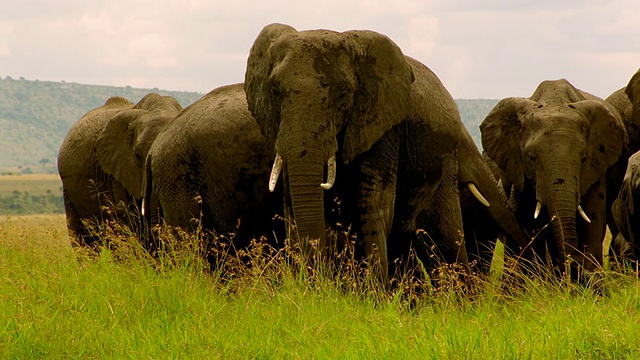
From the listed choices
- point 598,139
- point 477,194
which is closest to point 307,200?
point 477,194

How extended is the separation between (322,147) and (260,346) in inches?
70.2

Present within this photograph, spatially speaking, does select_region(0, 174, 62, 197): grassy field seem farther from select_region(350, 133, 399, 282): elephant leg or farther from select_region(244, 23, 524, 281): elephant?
select_region(350, 133, 399, 282): elephant leg

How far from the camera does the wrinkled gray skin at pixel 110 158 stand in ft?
39.4

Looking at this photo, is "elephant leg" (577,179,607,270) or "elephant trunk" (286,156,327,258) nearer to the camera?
"elephant trunk" (286,156,327,258)

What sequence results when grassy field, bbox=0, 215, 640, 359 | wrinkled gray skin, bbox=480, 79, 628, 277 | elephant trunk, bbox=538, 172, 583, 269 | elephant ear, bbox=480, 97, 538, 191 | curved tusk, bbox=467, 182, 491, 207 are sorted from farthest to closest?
elephant ear, bbox=480, 97, 538, 191
wrinkled gray skin, bbox=480, 79, 628, 277
elephant trunk, bbox=538, 172, 583, 269
curved tusk, bbox=467, 182, 491, 207
grassy field, bbox=0, 215, 640, 359

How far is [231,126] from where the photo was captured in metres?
8.76

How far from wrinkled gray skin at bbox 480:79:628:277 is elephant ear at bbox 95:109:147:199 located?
13.5 ft

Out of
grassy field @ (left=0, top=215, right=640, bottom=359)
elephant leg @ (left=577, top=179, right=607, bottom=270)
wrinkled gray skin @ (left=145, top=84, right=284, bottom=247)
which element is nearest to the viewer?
grassy field @ (left=0, top=215, right=640, bottom=359)

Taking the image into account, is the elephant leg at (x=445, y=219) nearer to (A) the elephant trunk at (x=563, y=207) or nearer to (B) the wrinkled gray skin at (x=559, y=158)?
(B) the wrinkled gray skin at (x=559, y=158)

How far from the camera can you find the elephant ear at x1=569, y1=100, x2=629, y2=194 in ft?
35.5

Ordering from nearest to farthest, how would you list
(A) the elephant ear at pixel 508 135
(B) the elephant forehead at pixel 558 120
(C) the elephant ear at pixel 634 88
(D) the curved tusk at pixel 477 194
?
1. (D) the curved tusk at pixel 477 194
2. (B) the elephant forehead at pixel 558 120
3. (A) the elephant ear at pixel 508 135
4. (C) the elephant ear at pixel 634 88

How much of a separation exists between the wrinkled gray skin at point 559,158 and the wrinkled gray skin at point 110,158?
3824mm

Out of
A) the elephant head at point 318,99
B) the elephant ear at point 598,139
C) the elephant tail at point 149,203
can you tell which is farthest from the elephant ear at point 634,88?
the elephant tail at point 149,203

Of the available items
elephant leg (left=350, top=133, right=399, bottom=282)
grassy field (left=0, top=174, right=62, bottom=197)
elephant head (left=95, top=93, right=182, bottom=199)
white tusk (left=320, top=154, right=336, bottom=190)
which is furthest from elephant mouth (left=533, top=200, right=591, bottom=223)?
grassy field (left=0, top=174, right=62, bottom=197)
